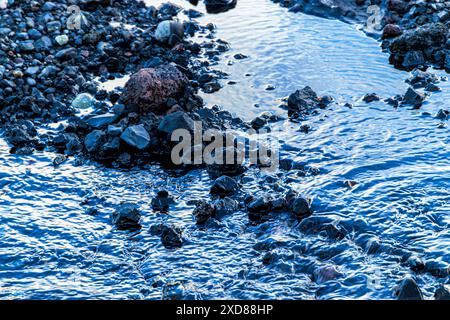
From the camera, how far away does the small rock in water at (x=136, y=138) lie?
28.5ft

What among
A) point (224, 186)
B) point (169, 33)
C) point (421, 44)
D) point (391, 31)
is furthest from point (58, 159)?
point (391, 31)

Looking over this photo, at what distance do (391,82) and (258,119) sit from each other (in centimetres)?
311

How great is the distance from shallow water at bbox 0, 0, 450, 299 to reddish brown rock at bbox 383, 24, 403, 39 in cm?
275

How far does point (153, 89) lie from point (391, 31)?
635 centimetres

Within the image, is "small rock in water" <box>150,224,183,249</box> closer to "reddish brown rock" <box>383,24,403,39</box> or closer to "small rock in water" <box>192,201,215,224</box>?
"small rock in water" <box>192,201,215,224</box>

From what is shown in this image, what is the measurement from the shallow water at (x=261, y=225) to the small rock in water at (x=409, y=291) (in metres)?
0.19

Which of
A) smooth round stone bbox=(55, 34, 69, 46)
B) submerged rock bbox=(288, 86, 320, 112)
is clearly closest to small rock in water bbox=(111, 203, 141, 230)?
submerged rock bbox=(288, 86, 320, 112)

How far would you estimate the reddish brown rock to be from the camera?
1280cm

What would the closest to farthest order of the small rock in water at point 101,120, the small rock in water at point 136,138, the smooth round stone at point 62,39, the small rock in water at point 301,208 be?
the small rock in water at point 301,208, the small rock in water at point 136,138, the small rock in water at point 101,120, the smooth round stone at point 62,39

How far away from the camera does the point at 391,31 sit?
12.8m

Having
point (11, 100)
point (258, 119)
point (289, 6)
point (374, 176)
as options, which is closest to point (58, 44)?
point (11, 100)

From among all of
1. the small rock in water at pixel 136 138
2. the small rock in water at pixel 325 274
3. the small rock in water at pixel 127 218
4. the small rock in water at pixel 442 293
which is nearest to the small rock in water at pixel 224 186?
the small rock in water at pixel 127 218

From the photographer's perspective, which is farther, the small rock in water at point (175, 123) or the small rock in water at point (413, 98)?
the small rock in water at point (413, 98)

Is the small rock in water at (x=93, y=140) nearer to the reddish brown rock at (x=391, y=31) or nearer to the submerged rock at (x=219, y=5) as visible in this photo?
the reddish brown rock at (x=391, y=31)
